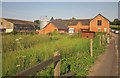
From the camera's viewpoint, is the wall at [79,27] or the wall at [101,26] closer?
the wall at [101,26]

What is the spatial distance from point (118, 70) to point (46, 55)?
3170mm

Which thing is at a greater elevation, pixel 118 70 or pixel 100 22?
pixel 100 22

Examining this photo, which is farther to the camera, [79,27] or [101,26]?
[79,27]

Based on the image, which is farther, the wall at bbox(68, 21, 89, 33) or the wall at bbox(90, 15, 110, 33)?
the wall at bbox(68, 21, 89, 33)

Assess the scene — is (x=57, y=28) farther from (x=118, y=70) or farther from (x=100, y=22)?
(x=118, y=70)

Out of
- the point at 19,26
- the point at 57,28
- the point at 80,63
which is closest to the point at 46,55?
the point at 80,63

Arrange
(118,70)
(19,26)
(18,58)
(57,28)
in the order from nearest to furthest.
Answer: (18,58), (118,70), (57,28), (19,26)

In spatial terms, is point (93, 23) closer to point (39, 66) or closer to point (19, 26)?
point (19, 26)

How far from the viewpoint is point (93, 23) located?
199ft

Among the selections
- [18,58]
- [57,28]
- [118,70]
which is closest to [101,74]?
[118,70]

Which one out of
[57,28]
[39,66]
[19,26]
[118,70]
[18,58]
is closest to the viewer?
[39,66]

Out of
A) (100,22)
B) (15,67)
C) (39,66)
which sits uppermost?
(100,22)

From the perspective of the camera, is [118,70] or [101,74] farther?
[118,70]

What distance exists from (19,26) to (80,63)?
6068cm
